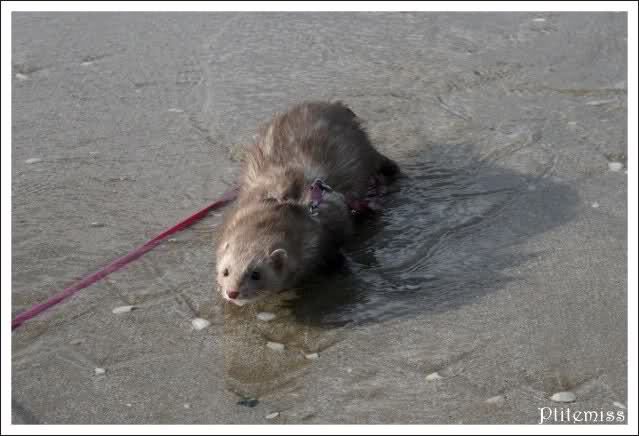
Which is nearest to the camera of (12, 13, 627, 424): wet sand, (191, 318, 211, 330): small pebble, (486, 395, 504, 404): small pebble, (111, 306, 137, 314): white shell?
(486, 395, 504, 404): small pebble

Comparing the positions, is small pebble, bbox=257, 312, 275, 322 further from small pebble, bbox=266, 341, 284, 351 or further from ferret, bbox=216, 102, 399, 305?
small pebble, bbox=266, 341, 284, 351

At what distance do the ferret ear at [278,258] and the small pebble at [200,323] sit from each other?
495 mm

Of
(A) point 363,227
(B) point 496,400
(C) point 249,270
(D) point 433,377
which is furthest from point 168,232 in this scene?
(B) point 496,400

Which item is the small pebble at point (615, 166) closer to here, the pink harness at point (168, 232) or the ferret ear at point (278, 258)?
the pink harness at point (168, 232)

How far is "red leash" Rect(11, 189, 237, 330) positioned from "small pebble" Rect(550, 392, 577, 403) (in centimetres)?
258

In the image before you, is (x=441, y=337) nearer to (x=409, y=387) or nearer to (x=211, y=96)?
(x=409, y=387)

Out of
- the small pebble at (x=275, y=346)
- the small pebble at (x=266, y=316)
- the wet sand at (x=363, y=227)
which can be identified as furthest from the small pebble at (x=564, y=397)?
the small pebble at (x=266, y=316)

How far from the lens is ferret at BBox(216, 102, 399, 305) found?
4.75m

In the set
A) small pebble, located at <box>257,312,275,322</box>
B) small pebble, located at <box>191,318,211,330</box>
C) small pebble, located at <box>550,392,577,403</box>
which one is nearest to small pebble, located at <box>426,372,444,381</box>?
small pebble, located at <box>550,392,577,403</box>

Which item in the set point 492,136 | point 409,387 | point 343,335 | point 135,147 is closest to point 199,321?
point 343,335

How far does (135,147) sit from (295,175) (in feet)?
5.42

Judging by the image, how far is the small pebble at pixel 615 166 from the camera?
6.17 meters

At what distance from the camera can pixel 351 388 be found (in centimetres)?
409

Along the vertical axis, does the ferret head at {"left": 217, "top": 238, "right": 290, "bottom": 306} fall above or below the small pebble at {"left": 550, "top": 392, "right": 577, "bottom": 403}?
above
